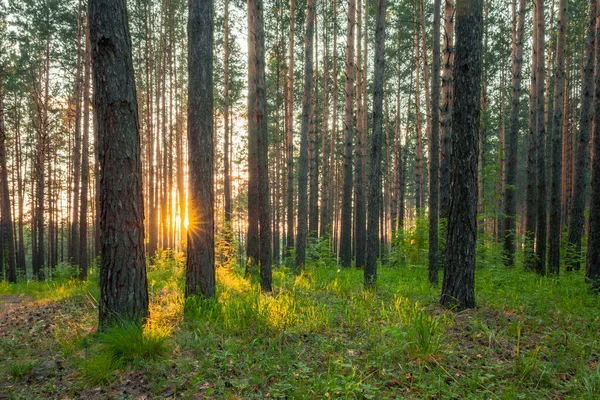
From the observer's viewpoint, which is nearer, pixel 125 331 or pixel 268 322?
pixel 125 331

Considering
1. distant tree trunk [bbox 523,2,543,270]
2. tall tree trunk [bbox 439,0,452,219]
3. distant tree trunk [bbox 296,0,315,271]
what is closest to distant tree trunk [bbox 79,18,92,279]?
distant tree trunk [bbox 296,0,315,271]

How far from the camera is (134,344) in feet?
10.9

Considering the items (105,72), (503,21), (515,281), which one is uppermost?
(503,21)

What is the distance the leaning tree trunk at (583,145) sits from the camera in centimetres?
809

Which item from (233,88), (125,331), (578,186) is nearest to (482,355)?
(125,331)

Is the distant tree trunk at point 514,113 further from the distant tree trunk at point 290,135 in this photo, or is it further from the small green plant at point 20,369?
the small green plant at point 20,369

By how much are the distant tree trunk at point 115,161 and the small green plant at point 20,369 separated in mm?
750

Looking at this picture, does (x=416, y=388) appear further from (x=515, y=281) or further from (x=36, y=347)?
(x=515, y=281)

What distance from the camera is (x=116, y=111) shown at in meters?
3.94

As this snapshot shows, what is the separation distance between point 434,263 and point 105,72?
784 centimetres

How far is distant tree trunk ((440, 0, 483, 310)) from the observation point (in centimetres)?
497

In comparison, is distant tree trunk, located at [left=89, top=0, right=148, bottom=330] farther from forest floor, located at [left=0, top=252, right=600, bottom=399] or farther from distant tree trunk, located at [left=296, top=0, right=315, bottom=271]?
distant tree trunk, located at [left=296, top=0, right=315, bottom=271]

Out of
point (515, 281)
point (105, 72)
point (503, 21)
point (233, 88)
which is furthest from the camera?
point (233, 88)

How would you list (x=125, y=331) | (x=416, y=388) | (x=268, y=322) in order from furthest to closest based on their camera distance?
(x=268, y=322) → (x=125, y=331) → (x=416, y=388)
